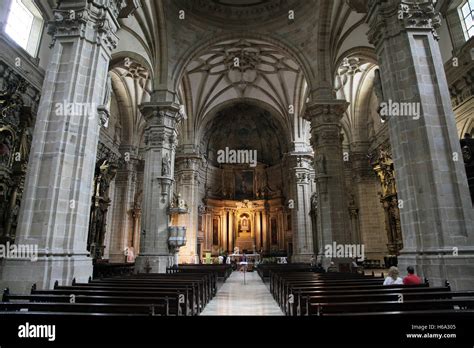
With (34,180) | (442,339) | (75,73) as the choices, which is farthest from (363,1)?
(34,180)

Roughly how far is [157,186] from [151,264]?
345 cm

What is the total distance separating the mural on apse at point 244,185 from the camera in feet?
104

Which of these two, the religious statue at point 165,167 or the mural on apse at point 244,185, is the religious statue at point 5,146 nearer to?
the religious statue at point 165,167

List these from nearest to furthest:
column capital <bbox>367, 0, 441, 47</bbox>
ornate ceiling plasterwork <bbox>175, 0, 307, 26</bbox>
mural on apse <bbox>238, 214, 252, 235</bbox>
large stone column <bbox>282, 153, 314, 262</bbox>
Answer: column capital <bbox>367, 0, 441, 47</bbox> → ornate ceiling plasterwork <bbox>175, 0, 307, 26</bbox> → large stone column <bbox>282, 153, 314, 262</bbox> → mural on apse <bbox>238, 214, 252, 235</bbox>

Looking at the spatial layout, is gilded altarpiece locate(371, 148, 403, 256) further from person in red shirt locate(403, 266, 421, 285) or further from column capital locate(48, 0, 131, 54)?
column capital locate(48, 0, 131, 54)

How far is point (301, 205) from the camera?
21875mm

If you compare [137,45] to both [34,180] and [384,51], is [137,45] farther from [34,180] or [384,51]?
[384,51]

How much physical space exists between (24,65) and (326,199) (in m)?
13.4

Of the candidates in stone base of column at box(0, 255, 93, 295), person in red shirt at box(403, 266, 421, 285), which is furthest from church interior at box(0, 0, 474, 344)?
person in red shirt at box(403, 266, 421, 285)

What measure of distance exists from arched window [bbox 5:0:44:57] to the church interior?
0.07 m

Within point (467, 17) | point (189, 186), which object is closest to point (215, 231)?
point (189, 186)

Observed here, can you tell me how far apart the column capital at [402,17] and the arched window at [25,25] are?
1222 cm

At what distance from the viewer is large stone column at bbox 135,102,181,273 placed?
12891mm

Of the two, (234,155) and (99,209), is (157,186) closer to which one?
(99,209)
